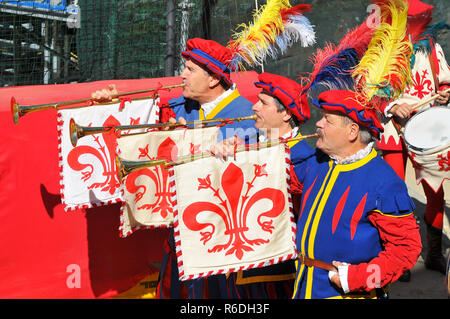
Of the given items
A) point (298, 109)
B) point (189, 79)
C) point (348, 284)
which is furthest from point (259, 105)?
point (348, 284)

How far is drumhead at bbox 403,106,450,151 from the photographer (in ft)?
11.6

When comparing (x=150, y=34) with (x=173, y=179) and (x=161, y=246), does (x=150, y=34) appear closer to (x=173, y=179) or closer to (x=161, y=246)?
(x=161, y=246)

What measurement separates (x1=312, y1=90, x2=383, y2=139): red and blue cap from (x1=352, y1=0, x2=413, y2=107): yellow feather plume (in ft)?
0.23

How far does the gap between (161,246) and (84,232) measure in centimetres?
67

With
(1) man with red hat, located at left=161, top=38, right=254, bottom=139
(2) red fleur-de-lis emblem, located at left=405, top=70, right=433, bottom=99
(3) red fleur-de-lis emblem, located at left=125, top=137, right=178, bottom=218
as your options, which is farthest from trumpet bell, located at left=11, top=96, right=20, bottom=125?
(2) red fleur-de-lis emblem, located at left=405, top=70, right=433, bottom=99

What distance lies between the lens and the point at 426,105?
15.3 ft

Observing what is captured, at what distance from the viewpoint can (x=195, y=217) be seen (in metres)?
2.96

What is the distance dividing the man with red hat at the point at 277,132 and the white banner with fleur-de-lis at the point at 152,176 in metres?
0.59

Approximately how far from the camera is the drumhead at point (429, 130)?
353cm

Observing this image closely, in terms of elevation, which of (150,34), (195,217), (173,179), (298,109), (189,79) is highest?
(150,34)

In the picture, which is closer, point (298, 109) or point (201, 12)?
point (298, 109)

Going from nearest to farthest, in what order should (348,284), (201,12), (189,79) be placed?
(348,284)
(189,79)
(201,12)

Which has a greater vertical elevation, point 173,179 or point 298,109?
point 298,109

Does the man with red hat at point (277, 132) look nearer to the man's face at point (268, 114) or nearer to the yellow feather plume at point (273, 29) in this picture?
the man's face at point (268, 114)
